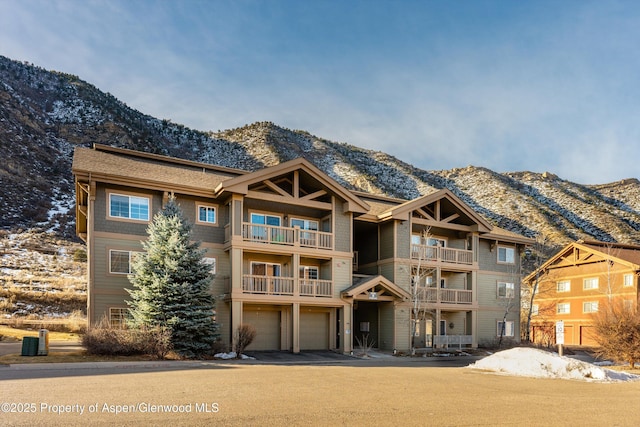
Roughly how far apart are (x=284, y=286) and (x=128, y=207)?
863 centimetres

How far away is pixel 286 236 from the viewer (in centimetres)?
2630

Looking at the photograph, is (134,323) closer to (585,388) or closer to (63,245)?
(585,388)

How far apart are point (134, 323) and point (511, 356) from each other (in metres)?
14.9

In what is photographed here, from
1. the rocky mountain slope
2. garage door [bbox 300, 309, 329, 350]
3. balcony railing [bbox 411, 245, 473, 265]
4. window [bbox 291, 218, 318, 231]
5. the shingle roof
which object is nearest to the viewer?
the shingle roof

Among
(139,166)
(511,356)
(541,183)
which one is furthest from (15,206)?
(541,183)

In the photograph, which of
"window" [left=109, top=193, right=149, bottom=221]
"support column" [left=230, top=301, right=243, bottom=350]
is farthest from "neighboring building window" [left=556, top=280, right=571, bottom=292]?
"window" [left=109, top=193, right=149, bottom=221]

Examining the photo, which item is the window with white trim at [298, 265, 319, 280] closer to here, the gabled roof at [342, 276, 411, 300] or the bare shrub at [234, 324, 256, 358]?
the gabled roof at [342, 276, 411, 300]

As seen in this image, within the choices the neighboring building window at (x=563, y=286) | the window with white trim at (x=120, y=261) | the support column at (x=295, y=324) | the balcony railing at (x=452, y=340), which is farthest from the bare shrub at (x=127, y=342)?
the neighboring building window at (x=563, y=286)

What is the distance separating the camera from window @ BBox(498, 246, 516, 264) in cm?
3575

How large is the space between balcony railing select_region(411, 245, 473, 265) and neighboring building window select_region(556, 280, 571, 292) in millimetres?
19779

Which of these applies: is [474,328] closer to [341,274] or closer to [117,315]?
[341,274]

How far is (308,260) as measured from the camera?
2847 cm

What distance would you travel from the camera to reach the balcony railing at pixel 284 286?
24.7 m

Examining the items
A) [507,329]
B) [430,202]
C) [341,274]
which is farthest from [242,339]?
[507,329]
